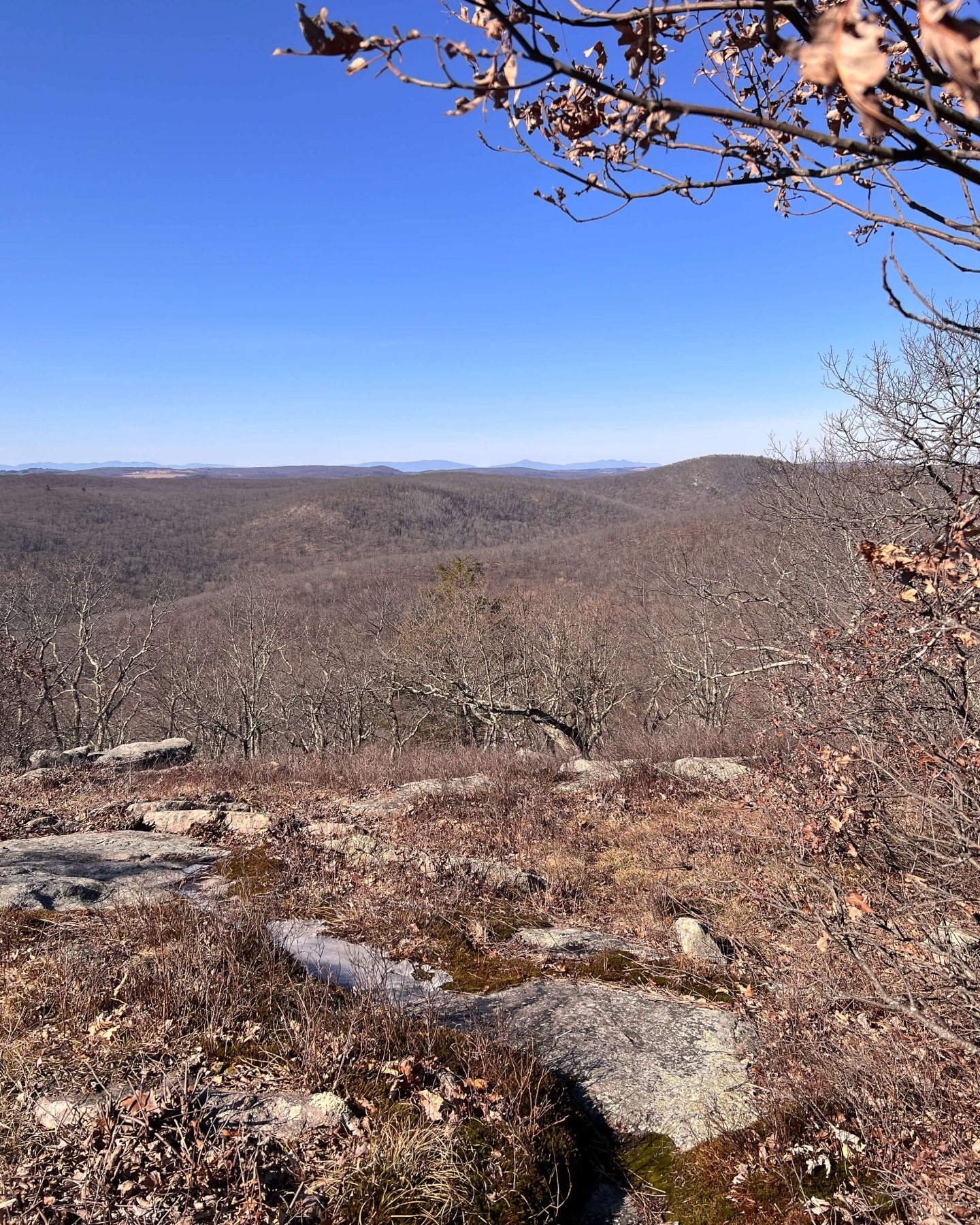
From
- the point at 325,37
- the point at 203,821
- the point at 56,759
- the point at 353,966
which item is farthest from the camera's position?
the point at 56,759

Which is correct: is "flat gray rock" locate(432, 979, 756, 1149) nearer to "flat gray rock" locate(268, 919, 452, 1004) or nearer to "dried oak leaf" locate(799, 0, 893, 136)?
"flat gray rock" locate(268, 919, 452, 1004)

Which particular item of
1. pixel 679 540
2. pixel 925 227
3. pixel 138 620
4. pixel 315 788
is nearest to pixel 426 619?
pixel 315 788

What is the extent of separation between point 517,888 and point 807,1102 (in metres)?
3.38

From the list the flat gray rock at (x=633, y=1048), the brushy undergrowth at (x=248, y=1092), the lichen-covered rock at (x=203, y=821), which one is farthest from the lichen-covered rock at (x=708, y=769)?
the brushy undergrowth at (x=248, y=1092)

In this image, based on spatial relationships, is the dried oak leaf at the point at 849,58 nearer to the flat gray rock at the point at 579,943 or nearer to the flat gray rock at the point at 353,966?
the flat gray rock at the point at 353,966

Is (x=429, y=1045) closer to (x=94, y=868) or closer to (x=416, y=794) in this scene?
(x=94, y=868)

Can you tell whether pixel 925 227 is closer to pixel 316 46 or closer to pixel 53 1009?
pixel 316 46

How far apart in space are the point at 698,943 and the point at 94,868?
18.0 ft

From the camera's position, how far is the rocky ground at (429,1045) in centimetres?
269

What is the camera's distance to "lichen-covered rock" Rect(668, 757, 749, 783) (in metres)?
9.48

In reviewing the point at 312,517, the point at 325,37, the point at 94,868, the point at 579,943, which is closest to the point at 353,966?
the point at 579,943

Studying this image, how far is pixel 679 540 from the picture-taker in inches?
2773

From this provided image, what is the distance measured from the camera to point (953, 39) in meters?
0.72

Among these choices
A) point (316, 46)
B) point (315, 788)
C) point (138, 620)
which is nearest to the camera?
point (316, 46)
